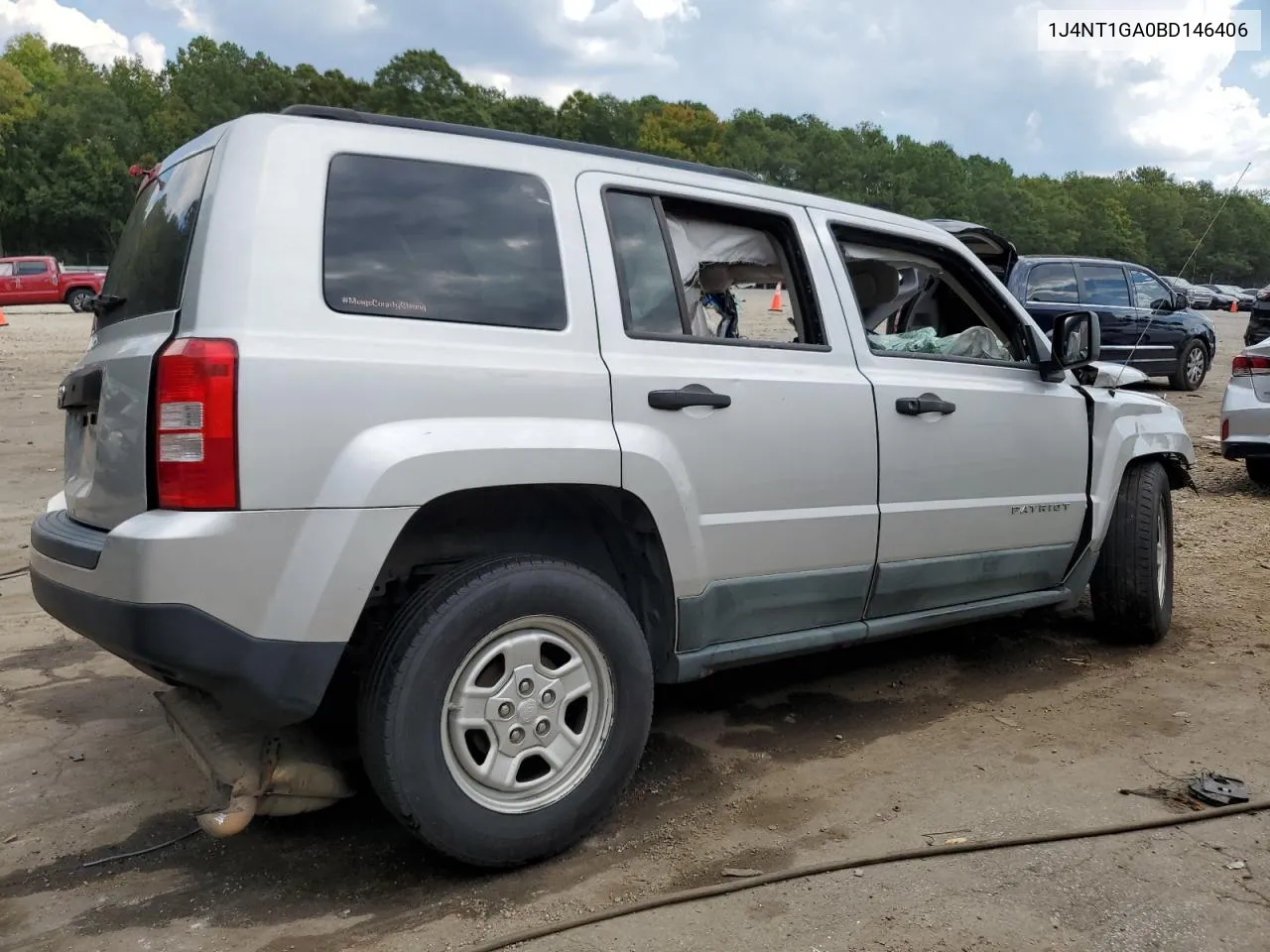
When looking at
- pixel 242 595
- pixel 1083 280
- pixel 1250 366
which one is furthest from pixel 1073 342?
pixel 1083 280

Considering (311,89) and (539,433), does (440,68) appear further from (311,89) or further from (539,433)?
(539,433)

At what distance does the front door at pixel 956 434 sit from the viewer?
3779 mm

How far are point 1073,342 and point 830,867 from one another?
2.42 metres

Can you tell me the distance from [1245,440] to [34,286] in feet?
96.4

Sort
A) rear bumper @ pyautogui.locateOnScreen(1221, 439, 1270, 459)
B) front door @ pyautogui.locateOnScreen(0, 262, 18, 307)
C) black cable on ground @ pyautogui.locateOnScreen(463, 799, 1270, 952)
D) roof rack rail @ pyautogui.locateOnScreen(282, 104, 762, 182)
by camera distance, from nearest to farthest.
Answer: black cable on ground @ pyautogui.locateOnScreen(463, 799, 1270, 952) < roof rack rail @ pyautogui.locateOnScreen(282, 104, 762, 182) < rear bumper @ pyautogui.locateOnScreen(1221, 439, 1270, 459) < front door @ pyautogui.locateOnScreen(0, 262, 18, 307)

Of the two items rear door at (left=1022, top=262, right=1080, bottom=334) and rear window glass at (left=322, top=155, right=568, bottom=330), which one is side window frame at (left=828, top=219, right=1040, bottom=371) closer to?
rear window glass at (left=322, top=155, right=568, bottom=330)

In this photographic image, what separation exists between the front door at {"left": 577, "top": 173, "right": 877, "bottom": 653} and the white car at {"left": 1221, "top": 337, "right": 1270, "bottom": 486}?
5984 millimetres

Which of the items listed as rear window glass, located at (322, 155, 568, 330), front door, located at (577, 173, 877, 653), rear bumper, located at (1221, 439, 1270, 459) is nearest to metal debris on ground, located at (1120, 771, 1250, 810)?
front door, located at (577, 173, 877, 653)

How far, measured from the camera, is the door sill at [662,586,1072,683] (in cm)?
331

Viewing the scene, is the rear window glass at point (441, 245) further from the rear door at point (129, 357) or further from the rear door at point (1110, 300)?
the rear door at point (1110, 300)

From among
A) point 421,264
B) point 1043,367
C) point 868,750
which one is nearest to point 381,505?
point 421,264

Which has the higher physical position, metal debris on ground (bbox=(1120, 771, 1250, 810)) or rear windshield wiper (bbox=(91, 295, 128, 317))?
rear windshield wiper (bbox=(91, 295, 128, 317))

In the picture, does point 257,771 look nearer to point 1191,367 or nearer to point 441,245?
point 441,245

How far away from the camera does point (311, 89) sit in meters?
71.9
